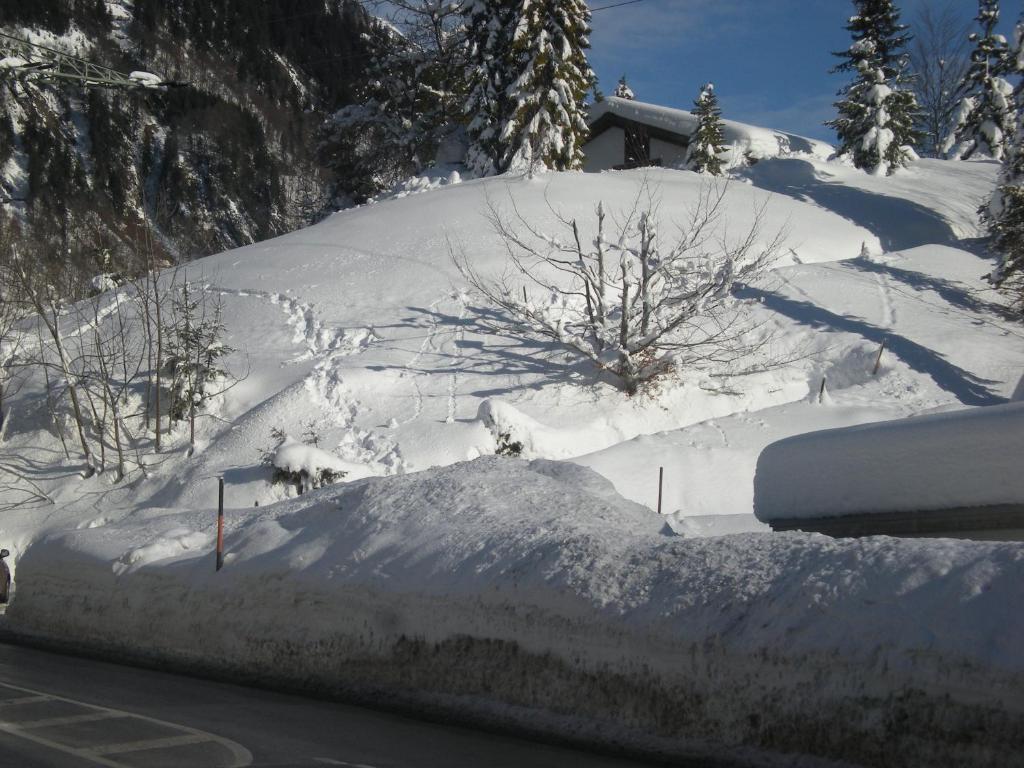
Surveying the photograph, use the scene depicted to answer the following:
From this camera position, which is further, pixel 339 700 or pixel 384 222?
pixel 384 222

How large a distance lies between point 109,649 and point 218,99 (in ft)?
186

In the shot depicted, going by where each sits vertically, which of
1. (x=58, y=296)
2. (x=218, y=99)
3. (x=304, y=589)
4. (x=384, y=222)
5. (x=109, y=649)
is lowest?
(x=109, y=649)

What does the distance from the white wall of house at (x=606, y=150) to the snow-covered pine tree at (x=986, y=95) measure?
54.9 ft

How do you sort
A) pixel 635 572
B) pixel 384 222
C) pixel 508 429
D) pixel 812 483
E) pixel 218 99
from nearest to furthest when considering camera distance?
pixel 635 572 < pixel 812 483 < pixel 508 429 < pixel 384 222 < pixel 218 99

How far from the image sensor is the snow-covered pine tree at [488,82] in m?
35.1

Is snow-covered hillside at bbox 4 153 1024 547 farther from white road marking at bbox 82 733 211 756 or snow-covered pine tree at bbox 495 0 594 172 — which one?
white road marking at bbox 82 733 211 756

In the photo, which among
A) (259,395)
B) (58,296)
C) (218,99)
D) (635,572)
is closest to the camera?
(635,572)

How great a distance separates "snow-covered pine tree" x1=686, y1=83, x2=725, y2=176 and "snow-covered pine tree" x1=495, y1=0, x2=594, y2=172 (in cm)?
636

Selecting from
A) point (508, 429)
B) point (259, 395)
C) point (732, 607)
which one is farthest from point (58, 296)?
point (732, 607)

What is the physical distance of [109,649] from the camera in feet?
32.4

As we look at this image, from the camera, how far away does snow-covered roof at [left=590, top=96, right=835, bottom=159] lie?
42.3 meters

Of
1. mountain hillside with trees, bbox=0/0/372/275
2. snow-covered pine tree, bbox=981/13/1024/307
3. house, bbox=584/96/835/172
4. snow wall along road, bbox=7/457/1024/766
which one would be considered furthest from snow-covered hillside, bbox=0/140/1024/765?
mountain hillside with trees, bbox=0/0/372/275

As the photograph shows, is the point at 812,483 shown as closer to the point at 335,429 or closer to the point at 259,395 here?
the point at 335,429

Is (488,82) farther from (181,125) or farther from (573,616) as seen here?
(573,616)
